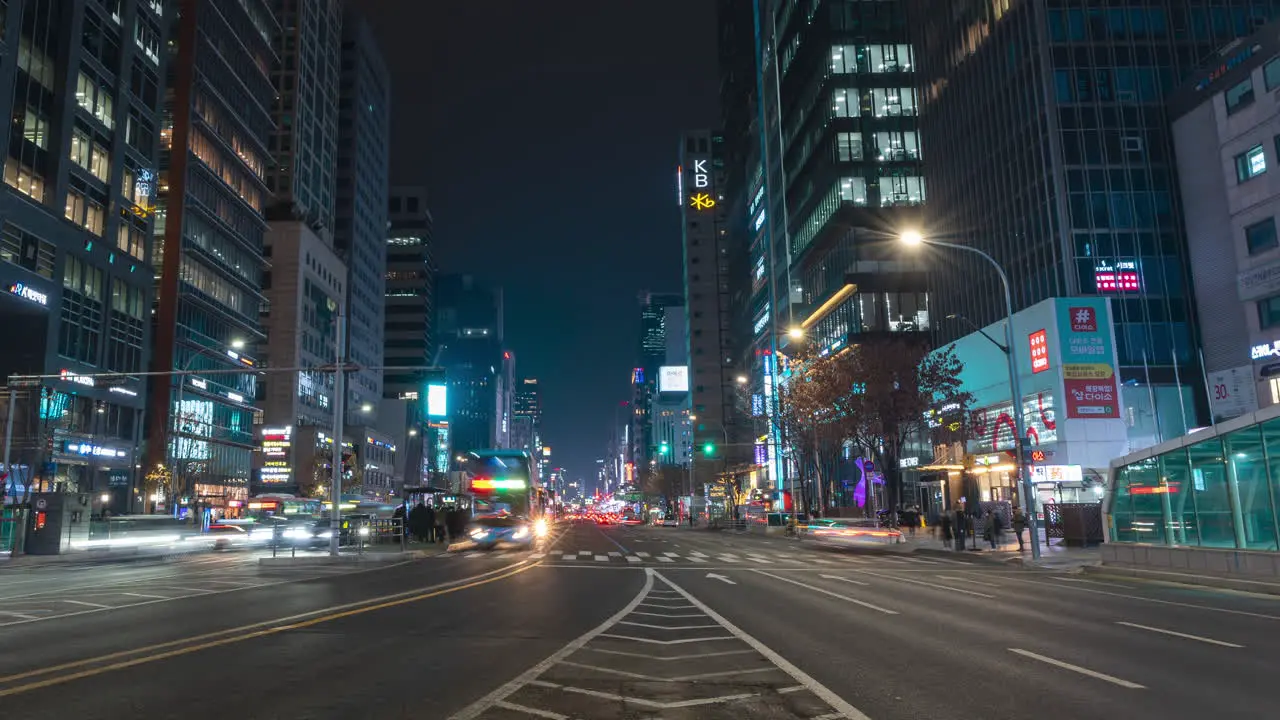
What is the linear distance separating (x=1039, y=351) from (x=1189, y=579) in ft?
114

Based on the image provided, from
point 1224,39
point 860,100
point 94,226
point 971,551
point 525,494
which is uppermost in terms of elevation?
point 860,100

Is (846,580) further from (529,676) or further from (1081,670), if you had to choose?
(529,676)

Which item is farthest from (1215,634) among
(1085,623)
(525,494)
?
(525,494)

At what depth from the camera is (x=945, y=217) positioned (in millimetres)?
74438

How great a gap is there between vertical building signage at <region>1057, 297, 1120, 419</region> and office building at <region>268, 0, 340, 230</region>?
96.6 metres

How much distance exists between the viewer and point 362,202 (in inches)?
5979

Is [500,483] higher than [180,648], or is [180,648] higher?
[500,483]

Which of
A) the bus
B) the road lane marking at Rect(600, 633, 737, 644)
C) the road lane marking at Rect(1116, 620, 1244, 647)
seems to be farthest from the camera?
the bus

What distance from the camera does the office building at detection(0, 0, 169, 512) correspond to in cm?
5272

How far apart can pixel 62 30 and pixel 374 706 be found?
223 feet

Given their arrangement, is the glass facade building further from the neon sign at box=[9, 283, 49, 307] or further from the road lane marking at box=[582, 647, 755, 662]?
the neon sign at box=[9, 283, 49, 307]

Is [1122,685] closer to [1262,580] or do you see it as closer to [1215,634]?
[1215,634]

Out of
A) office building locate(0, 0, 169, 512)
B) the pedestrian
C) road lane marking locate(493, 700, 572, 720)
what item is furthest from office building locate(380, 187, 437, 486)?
road lane marking locate(493, 700, 572, 720)

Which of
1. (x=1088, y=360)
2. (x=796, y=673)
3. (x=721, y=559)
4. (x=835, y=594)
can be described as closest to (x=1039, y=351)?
(x=1088, y=360)
